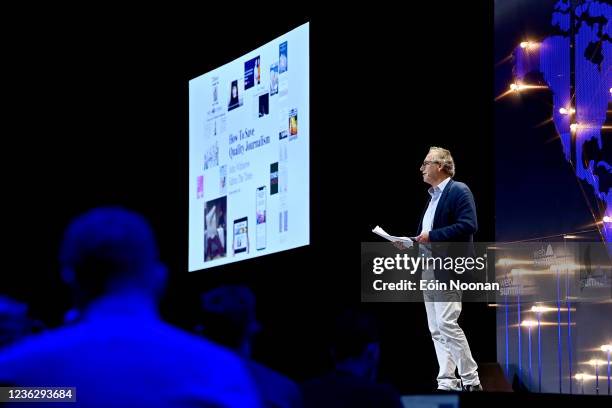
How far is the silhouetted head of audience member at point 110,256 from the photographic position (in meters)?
1.23

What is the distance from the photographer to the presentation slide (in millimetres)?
6367

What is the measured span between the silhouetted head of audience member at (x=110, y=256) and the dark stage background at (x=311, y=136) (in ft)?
10.9

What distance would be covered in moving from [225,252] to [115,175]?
5.77 ft

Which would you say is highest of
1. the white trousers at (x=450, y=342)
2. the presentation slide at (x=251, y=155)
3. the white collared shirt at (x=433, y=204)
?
the presentation slide at (x=251, y=155)

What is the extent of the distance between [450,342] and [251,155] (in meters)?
2.54

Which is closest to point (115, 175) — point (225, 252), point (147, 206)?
point (147, 206)

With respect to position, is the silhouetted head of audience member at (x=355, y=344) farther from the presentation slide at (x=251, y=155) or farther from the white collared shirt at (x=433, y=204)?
the presentation slide at (x=251, y=155)

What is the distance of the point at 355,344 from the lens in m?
2.24

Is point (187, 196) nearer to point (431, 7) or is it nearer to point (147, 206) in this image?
point (147, 206)

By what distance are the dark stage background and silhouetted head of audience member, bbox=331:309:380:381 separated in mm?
2247

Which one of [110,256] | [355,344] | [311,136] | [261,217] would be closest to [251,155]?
[261,217]

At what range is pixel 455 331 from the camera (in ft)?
15.8

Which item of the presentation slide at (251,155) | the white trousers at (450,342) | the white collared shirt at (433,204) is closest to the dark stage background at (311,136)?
the presentation slide at (251,155)

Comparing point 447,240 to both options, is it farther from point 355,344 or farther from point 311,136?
point 355,344
